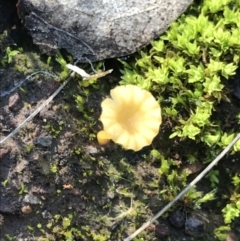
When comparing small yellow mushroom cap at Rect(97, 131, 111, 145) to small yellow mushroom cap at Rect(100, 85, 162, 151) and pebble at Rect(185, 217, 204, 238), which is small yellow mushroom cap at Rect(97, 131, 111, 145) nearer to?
small yellow mushroom cap at Rect(100, 85, 162, 151)

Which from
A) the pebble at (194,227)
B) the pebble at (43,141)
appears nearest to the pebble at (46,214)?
the pebble at (43,141)

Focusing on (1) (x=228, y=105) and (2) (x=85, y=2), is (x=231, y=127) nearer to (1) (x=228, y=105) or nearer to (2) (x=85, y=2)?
(1) (x=228, y=105)

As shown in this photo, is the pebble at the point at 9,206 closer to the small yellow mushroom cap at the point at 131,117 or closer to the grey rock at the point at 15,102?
the grey rock at the point at 15,102

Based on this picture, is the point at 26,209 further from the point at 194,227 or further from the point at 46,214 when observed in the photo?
the point at 194,227

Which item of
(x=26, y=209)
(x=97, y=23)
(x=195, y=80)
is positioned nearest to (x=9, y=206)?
(x=26, y=209)

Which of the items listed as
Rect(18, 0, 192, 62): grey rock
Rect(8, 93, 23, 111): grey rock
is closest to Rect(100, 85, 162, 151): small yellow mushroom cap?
Rect(18, 0, 192, 62): grey rock

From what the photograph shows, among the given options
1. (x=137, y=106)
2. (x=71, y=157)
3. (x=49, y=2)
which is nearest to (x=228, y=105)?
(x=137, y=106)
